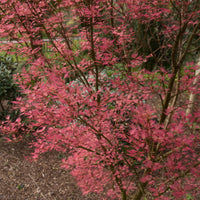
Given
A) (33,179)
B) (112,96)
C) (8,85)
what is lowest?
(33,179)

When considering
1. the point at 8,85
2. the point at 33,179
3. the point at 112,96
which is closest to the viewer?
the point at 112,96

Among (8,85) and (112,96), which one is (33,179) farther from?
(112,96)

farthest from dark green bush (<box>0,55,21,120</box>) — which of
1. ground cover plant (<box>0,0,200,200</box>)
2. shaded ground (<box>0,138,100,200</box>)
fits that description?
ground cover plant (<box>0,0,200,200</box>)

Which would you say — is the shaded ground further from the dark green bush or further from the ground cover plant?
the ground cover plant

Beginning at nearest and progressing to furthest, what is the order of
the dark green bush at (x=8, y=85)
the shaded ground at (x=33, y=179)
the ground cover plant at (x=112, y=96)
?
the ground cover plant at (x=112, y=96)
the shaded ground at (x=33, y=179)
the dark green bush at (x=8, y=85)

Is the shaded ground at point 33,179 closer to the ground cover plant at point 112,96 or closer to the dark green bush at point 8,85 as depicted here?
the dark green bush at point 8,85

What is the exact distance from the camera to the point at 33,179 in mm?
3928

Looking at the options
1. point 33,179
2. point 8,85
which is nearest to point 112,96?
point 33,179

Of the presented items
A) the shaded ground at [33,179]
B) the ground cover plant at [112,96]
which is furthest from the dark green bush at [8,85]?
the ground cover plant at [112,96]

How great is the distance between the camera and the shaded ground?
11.9ft

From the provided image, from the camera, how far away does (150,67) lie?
789 cm

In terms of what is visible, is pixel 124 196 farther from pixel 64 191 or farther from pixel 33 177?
pixel 33 177

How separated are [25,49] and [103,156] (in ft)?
5.89

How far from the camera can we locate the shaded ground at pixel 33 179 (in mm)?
3625
